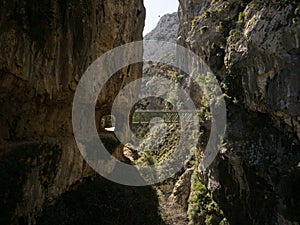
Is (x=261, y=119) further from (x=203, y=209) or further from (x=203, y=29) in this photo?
(x=203, y=29)

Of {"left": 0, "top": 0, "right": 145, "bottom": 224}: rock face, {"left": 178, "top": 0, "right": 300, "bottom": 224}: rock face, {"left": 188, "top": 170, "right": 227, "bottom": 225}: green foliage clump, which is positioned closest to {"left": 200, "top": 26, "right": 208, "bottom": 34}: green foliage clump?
{"left": 178, "top": 0, "right": 300, "bottom": 224}: rock face

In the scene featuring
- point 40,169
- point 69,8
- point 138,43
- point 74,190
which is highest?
point 138,43

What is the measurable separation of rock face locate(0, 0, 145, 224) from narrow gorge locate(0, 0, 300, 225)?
0.05m

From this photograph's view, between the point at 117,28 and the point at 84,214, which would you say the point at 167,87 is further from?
the point at 84,214

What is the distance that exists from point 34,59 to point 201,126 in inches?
578

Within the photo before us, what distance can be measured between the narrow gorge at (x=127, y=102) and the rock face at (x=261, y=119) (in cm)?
6

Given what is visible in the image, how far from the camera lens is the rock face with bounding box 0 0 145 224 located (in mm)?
11445

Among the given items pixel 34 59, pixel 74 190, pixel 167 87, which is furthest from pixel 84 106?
pixel 167 87

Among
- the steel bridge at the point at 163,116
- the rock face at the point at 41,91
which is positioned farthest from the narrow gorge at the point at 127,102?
the steel bridge at the point at 163,116

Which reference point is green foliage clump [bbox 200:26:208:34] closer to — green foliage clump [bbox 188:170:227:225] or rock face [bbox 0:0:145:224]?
rock face [bbox 0:0:145:224]

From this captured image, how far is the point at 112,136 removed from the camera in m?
22.5

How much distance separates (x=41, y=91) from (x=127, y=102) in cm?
1012

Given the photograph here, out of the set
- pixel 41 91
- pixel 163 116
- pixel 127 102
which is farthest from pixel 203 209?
pixel 163 116

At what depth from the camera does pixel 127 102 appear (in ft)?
76.5
